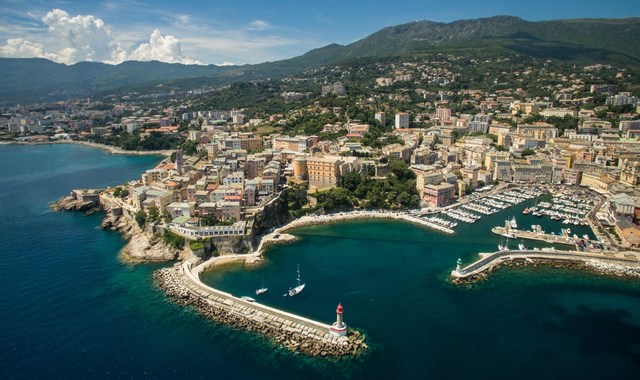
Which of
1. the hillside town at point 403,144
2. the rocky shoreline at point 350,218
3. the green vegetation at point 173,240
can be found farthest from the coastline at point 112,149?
the green vegetation at point 173,240

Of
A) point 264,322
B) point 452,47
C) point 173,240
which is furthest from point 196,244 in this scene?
point 452,47

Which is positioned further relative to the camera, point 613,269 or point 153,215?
point 153,215

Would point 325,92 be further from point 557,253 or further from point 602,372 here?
point 602,372

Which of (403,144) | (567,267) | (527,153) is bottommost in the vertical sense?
(567,267)

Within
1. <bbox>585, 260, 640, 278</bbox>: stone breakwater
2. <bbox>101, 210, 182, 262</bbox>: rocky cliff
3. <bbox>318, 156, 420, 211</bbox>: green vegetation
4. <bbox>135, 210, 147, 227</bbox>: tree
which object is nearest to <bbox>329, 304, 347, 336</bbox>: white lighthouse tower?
<bbox>101, 210, 182, 262</bbox>: rocky cliff

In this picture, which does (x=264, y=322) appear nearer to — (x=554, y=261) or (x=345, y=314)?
(x=345, y=314)

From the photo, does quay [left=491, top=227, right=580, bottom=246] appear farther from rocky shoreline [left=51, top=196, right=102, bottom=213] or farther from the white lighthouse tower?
rocky shoreline [left=51, top=196, right=102, bottom=213]

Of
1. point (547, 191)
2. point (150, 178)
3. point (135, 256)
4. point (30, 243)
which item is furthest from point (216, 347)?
point (547, 191)
